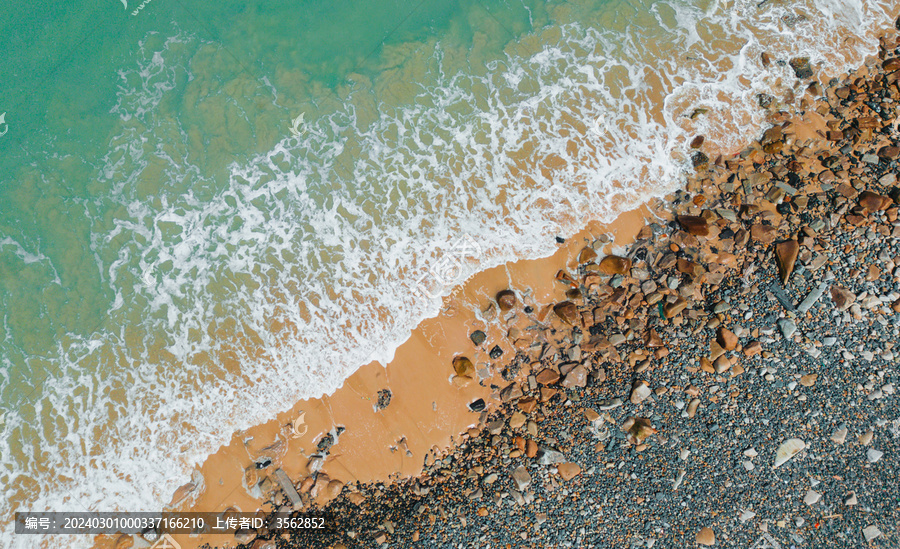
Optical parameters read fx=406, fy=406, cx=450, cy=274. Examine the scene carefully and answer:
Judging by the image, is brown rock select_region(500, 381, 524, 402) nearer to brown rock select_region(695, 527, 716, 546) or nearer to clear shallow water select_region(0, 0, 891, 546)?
clear shallow water select_region(0, 0, 891, 546)

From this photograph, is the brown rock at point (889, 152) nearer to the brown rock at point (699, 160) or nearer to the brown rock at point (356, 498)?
the brown rock at point (699, 160)

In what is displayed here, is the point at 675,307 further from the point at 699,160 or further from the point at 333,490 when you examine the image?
the point at 333,490

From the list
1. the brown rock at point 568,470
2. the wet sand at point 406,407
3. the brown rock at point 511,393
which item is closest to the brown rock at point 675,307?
the wet sand at point 406,407

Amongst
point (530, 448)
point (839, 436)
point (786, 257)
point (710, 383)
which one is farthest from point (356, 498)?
point (786, 257)

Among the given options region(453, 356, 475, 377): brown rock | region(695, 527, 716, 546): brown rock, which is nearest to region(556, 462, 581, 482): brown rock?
region(695, 527, 716, 546): brown rock

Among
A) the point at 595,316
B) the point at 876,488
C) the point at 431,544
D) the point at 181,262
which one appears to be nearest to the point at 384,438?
the point at 431,544
